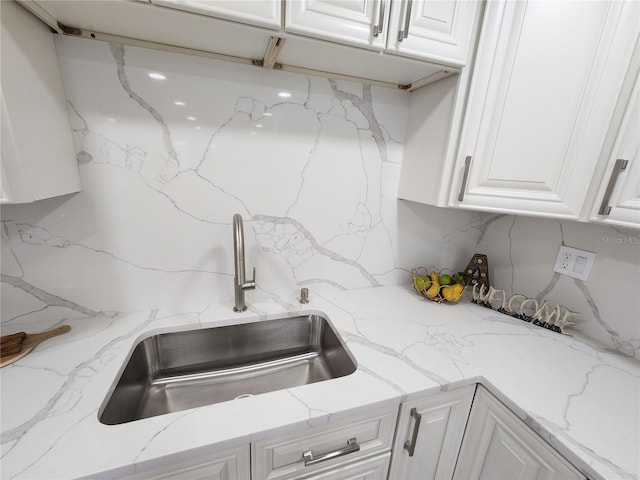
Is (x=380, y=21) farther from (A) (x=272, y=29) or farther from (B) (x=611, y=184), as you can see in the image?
(B) (x=611, y=184)

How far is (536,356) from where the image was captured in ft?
2.92

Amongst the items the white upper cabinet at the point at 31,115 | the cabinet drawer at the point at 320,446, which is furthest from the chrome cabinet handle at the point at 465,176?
the white upper cabinet at the point at 31,115

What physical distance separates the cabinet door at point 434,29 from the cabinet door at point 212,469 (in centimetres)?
113

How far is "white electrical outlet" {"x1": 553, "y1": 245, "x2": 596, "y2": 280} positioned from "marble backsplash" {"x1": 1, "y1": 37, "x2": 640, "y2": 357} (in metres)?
0.03

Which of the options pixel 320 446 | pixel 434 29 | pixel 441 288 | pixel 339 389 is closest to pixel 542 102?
pixel 434 29

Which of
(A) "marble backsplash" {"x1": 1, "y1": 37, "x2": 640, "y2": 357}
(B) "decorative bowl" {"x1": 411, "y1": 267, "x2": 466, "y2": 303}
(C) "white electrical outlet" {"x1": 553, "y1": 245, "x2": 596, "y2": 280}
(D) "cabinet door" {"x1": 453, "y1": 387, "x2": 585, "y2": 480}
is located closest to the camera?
(D) "cabinet door" {"x1": 453, "y1": 387, "x2": 585, "y2": 480}

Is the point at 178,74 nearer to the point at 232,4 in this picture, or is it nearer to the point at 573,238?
the point at 232,4

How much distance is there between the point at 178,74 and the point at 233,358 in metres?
1.03

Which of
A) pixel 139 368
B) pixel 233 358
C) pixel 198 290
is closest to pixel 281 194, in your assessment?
pixel 198 290

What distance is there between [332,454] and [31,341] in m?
0.94

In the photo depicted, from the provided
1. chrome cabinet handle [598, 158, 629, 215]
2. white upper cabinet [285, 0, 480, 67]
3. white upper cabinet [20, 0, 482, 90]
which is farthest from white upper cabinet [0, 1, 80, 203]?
chrome cabinet handle [598, 158, 629, 215]

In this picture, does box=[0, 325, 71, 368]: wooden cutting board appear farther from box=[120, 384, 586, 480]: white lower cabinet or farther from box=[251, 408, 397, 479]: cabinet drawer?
box=[251, 408, 397, 479]: cabinet drawer

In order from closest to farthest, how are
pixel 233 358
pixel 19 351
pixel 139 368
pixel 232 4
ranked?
pixel 232 4 < pixel 19 351 < pixel 139 368 < pixel 233 358

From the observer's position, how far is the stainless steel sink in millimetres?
889
